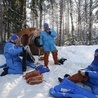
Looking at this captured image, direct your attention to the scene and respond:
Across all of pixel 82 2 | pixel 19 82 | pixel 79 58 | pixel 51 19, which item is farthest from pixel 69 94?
pixel 51 19

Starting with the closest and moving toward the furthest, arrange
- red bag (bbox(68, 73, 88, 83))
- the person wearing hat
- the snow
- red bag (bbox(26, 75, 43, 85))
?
the snow < red bag (bbox(68, 73, 88, 83)) < red bag (bbox(26, 75, 43, 85)) < the person wearing hat

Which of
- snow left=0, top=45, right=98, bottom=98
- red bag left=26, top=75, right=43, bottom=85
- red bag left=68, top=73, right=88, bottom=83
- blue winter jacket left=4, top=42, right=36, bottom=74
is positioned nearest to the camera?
snow left=0, top=45, right=98, bottom=98

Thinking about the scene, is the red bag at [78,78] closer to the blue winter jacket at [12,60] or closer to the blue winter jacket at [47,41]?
the blue winter jacket at [12,60]

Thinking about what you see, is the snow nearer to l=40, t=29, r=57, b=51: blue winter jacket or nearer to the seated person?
l=40, t=29, r=57, b=51: blue winter jacket

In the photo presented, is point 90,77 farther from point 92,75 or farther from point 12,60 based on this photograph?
point 12,60

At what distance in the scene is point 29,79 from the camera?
6.69 m

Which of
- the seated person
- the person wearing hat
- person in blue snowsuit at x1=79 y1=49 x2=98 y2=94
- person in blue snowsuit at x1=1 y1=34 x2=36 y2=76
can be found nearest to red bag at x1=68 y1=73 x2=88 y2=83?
the seated person

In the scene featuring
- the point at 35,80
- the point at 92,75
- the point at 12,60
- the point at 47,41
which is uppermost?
the point at 47,41

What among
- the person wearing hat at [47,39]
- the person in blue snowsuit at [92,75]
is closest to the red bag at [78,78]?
the person in blue snowsuit at [92,75]

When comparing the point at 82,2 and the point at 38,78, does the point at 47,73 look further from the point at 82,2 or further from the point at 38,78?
the point at 82,2

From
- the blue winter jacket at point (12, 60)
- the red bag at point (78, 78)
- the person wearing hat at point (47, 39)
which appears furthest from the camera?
the person wearing hat at point (47, 39)

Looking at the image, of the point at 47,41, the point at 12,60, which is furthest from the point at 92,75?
the point at 47,41

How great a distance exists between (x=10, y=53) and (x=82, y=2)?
2787cm

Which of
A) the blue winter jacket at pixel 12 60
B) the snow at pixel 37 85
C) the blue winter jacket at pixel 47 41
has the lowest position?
the snow at pixel 37 85
